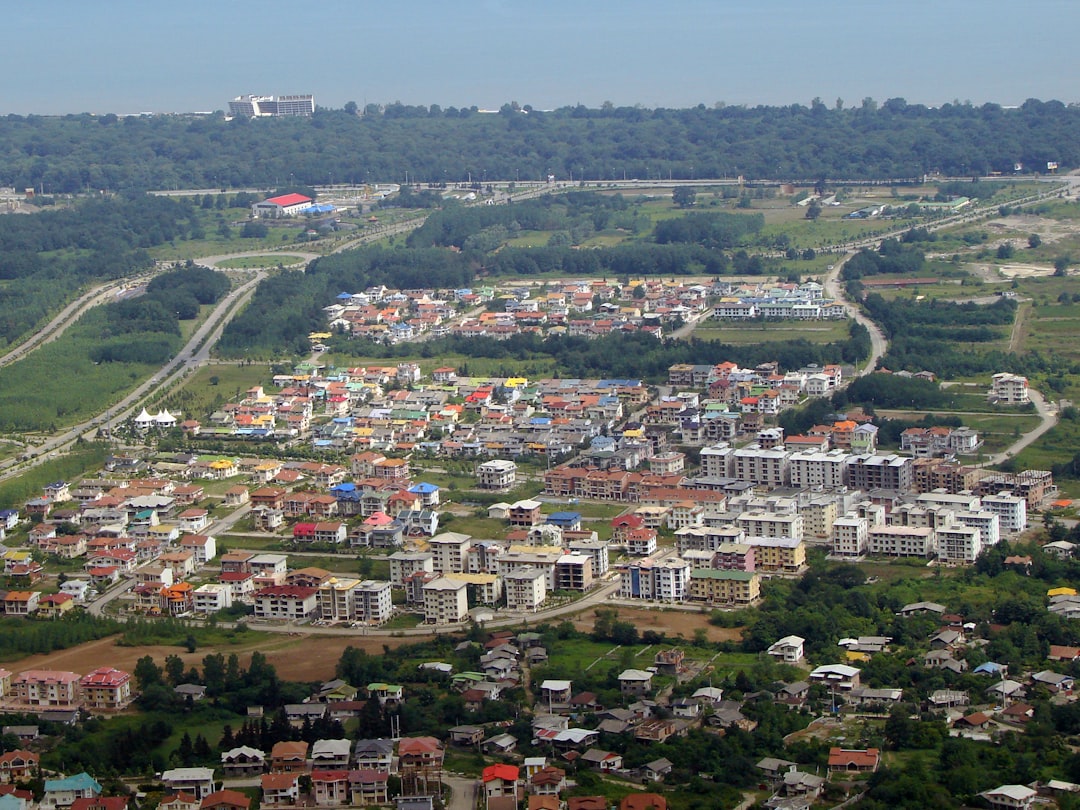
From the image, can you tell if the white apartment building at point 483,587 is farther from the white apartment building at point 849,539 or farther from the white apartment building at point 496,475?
the white apartment building at point 496,475

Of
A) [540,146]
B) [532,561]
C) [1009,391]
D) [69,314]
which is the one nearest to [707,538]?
[532,561]

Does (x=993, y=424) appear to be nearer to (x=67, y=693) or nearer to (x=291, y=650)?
(x=291, y=650)

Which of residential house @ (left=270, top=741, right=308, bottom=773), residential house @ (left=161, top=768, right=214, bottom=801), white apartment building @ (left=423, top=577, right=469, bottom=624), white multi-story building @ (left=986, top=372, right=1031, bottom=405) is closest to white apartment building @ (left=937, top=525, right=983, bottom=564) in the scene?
white apartment building @ (left=423, top=577, right=469, bottom=624)

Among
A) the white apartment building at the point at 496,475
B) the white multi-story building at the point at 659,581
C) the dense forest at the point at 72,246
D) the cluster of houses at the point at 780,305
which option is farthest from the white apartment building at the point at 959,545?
the dense forest at the point at 72,246

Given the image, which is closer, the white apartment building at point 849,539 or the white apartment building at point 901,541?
the white apartment building at point 901,541

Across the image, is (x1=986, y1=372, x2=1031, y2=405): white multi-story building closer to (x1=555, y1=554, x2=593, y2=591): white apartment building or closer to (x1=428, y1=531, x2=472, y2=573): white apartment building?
(x1=555, y1=554, x2=593, y2=591): white apartment building

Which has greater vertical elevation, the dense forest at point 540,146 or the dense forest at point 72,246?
the dense forest at point 540,146
